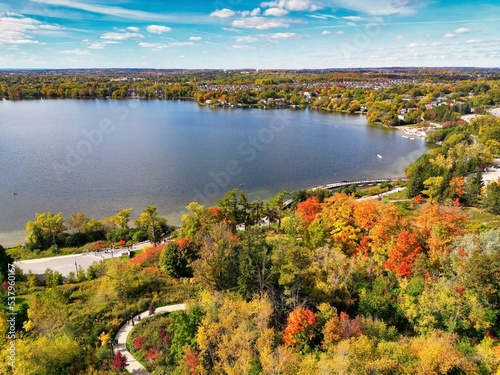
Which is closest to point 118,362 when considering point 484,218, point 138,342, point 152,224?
point 138,342

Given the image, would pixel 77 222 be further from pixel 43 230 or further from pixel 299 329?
pixel 299 329

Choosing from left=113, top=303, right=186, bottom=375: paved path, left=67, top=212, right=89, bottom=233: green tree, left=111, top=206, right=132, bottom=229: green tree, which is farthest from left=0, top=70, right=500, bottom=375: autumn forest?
left=111, top=206, right=132, bottom=229: green tree

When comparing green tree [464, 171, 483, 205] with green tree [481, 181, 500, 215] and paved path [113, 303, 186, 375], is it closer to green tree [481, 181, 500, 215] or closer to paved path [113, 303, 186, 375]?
green tree [481, 181, 500, 215]

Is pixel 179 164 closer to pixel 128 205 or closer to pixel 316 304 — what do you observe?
pixel 128 205

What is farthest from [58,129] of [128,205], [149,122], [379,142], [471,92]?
[471,92]

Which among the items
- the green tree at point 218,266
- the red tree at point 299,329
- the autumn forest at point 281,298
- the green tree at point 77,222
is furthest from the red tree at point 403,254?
the green tree at point 77,222

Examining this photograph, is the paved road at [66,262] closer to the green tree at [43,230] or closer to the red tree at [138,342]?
the green tree at [43,230]
